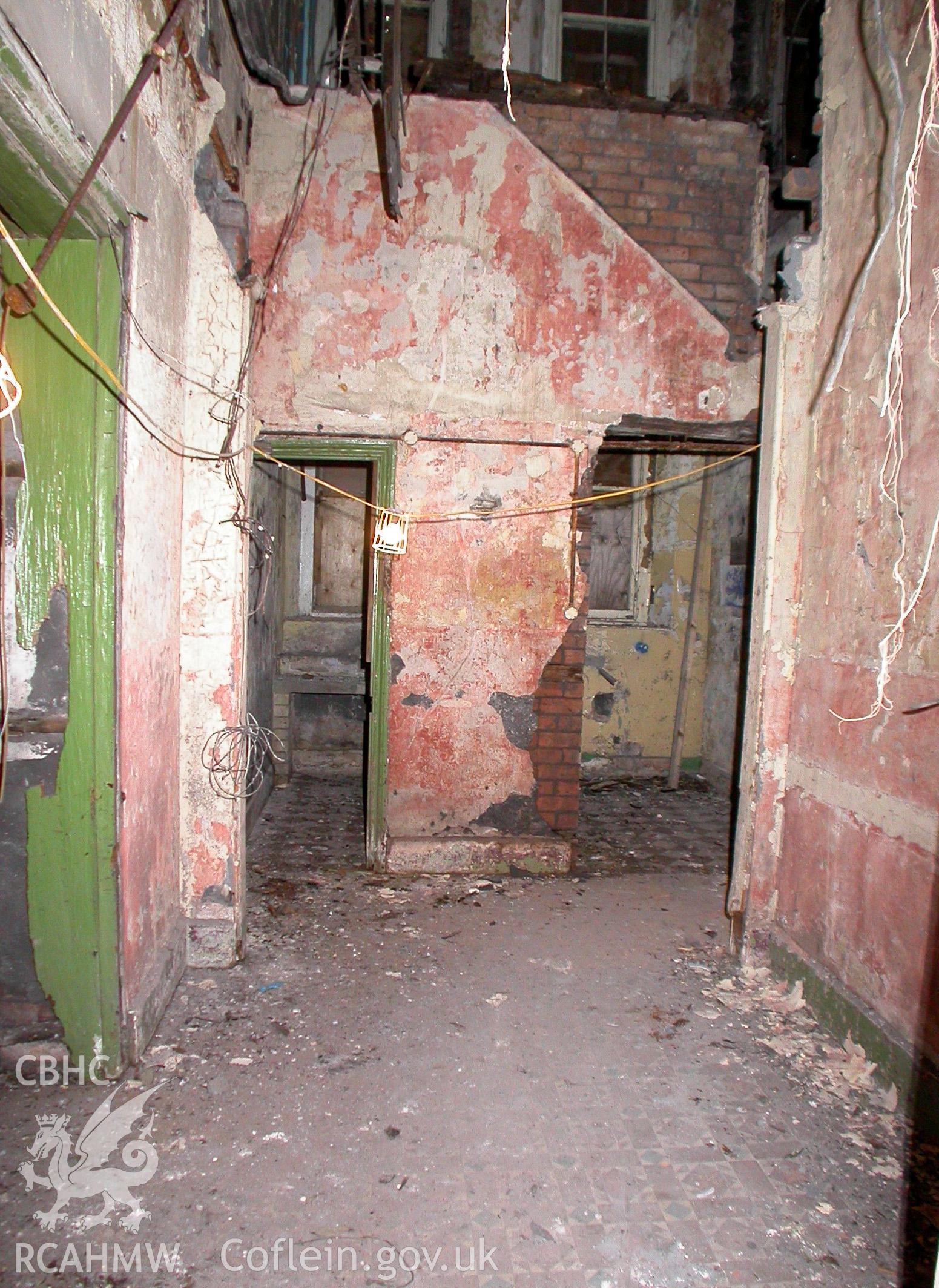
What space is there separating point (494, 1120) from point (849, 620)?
2117 millimetres

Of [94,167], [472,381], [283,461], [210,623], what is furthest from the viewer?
[283,461]

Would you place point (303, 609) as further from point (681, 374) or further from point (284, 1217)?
point (284, 1217)

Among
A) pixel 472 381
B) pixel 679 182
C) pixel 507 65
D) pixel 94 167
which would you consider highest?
pixel 679 182

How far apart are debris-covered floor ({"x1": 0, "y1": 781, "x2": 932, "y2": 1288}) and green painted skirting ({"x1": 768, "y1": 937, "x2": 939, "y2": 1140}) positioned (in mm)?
74

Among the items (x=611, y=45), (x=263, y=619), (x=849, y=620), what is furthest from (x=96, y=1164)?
(x=611, y=45)

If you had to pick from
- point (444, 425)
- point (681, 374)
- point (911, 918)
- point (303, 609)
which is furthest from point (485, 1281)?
point (303, 609)

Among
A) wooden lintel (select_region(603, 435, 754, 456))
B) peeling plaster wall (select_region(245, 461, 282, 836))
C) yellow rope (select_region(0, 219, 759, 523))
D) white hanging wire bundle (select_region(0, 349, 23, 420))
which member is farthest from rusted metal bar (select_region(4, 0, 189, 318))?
wooden lintel (select_region(603, 435, 754, 456))

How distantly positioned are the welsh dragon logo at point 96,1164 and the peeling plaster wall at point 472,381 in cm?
193

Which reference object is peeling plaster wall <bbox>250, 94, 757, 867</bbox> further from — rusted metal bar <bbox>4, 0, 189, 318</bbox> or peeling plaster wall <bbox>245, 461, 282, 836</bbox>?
rusted metal bar <bbox>4, 0, 189, 318</bbox>

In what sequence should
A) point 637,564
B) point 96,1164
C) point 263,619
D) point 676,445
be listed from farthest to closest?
point 637,564 < point 263,619 < point 676,445 < point 96,1164

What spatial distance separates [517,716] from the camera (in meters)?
3.86

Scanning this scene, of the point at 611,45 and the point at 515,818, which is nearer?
the point at 515,818

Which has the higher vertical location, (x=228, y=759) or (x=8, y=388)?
(x=8, y=388)

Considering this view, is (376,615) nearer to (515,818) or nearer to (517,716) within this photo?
(517,716)
